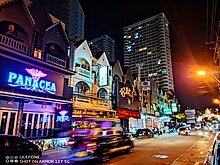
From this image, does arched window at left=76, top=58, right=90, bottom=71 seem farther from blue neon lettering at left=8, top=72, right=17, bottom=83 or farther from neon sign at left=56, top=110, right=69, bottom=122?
blue neon lettering at left=8, top=72, right=17, bottom=83

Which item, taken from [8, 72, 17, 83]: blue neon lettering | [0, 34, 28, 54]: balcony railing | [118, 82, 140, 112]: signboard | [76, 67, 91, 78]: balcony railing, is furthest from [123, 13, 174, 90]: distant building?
[8, 72, 17, 83]: blue neon lettering

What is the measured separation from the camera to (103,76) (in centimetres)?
2552

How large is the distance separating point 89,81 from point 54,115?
6.87 m

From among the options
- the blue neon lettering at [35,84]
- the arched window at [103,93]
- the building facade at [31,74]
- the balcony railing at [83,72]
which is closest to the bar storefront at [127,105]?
the arched window at [103,93]

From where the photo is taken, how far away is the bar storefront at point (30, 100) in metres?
14.1

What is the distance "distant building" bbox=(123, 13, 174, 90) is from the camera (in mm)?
121119

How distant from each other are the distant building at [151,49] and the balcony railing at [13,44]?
104m

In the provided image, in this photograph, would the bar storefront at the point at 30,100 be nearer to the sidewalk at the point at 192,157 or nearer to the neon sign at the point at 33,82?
the neon sign at the point at 33,82

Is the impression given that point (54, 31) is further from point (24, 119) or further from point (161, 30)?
point (161, 30)

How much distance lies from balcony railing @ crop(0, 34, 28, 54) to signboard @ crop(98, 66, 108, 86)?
1152cm

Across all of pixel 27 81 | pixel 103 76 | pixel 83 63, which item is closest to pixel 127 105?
pixel 103 76

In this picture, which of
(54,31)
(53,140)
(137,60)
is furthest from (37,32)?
(137,60)

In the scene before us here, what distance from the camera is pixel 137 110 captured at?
33.8m

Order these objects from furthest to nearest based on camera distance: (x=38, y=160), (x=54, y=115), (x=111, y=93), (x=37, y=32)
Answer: (x=111, y=93) < (x=54, y=115) < (x=37, y=32) < (x=38, y=160)
